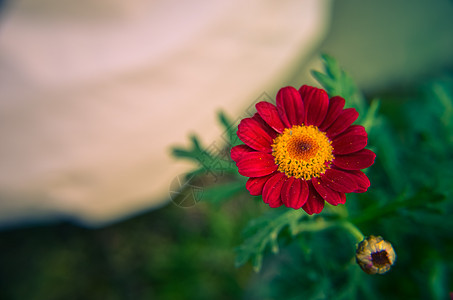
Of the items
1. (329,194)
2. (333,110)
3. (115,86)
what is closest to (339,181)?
(329,194)

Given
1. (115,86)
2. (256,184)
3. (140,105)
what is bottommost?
(256,184)

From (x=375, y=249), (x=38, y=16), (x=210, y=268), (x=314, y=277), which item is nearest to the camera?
(x=375, y=249)

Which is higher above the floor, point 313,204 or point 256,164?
point 256,164

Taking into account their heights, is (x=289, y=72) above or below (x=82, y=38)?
below

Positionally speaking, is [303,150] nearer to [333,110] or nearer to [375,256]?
[333,110]

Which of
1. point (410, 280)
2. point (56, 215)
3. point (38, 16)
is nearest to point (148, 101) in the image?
point (38, 16)

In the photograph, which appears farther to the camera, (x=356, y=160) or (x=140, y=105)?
(x=140, y=105)

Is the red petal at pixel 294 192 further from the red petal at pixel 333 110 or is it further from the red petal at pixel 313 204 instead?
the red petal at pixel 333 110

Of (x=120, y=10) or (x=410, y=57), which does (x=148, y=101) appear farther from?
(x=410, y=57)
